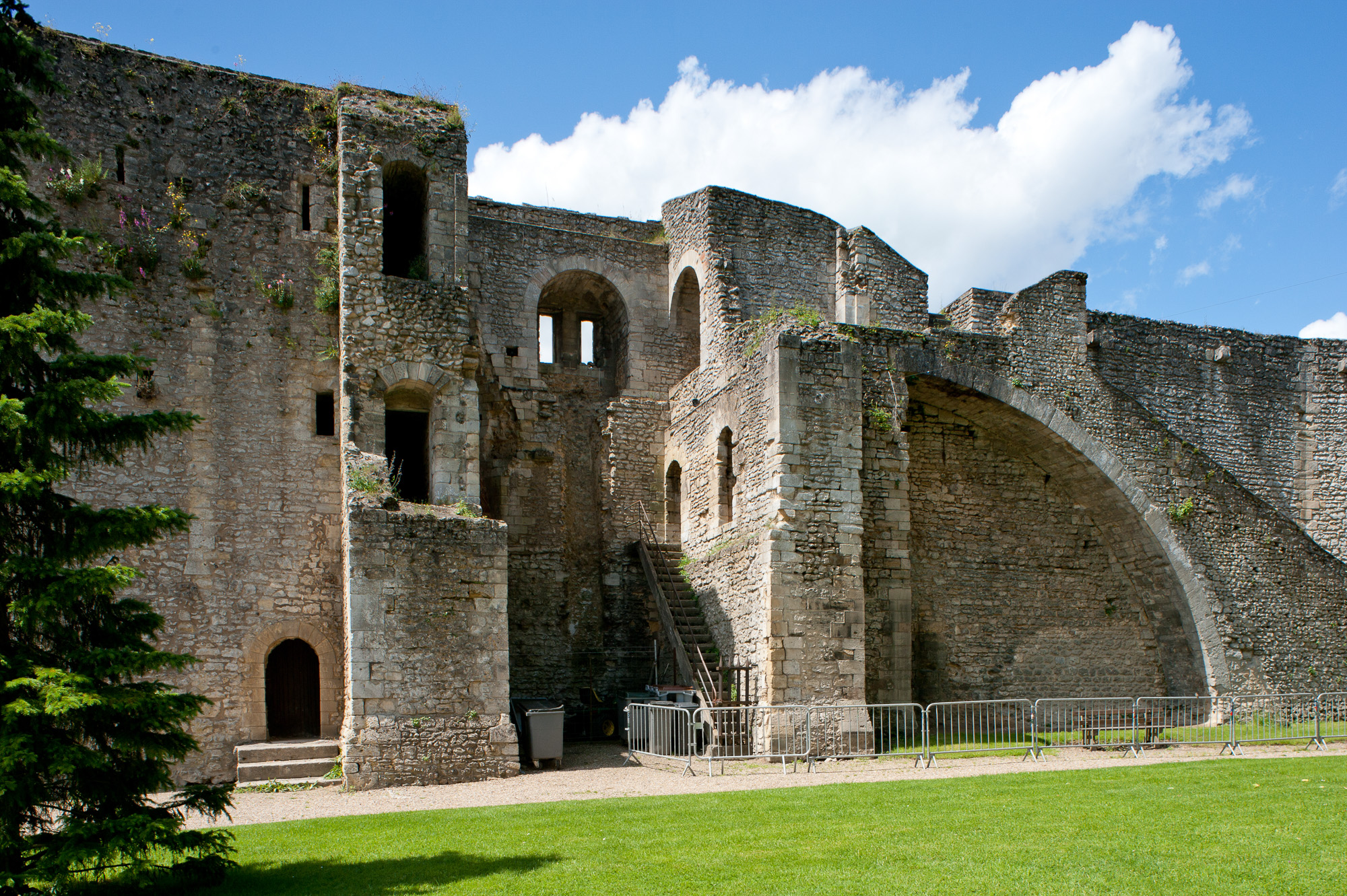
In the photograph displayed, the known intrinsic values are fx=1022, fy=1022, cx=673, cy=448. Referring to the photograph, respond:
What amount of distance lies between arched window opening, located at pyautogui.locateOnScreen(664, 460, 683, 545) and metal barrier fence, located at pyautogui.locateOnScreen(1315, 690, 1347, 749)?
10162 millimetres

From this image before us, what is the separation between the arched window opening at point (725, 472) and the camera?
16422mm

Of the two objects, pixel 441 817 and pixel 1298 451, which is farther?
pixel 1298 451

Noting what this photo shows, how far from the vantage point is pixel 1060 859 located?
7219 mm

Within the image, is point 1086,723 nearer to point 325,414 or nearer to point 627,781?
point 627,781

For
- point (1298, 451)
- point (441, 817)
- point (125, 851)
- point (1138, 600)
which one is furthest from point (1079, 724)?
point (125, 851)

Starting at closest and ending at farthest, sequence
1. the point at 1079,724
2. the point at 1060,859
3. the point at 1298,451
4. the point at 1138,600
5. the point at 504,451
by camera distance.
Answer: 1. the point at 1060,859
2. the point at 1079,724
3. the point at 504,451
4. the point at 1138,600
5. the point at 1298,451

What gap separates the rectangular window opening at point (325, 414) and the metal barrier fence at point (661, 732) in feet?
19.4

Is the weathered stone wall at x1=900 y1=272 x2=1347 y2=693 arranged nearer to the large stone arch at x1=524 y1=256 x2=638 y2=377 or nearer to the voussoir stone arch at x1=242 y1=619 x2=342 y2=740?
the large stone arch at x1=524 y1=256 x2=638 y2=377

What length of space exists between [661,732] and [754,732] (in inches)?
53.9

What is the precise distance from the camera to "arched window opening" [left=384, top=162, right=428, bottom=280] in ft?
51.7

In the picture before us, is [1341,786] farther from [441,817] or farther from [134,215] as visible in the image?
[134,215]

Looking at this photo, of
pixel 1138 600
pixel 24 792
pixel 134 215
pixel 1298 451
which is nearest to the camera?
pixel 24 792

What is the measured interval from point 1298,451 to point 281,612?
21.0 m

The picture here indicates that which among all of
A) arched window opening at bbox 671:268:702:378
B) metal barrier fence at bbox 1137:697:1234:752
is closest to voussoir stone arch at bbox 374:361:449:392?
arched window opening at bbox 671:268:702:378
